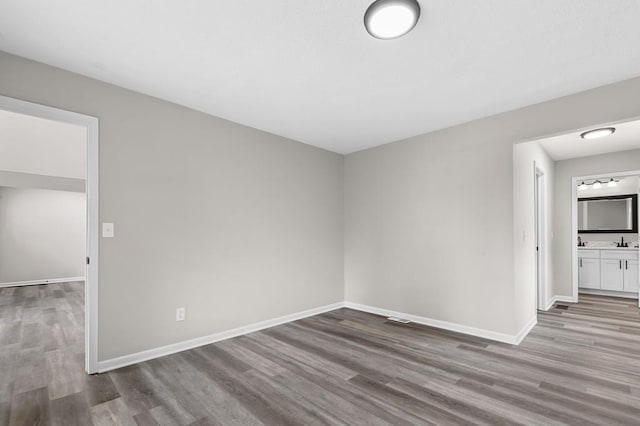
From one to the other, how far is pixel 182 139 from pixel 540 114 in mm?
3697

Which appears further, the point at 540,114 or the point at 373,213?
the point at 373,213

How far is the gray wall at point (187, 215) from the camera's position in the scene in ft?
8.87

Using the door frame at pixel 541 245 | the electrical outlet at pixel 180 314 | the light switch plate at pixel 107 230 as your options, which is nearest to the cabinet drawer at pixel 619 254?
the door frame at pixel 541 245

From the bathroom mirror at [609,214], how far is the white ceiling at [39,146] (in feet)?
32.5

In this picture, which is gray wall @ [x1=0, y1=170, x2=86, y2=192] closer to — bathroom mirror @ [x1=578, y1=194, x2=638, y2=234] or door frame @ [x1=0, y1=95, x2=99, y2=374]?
door frame @ [x1=0, y1=95, x2=99, y2=374]

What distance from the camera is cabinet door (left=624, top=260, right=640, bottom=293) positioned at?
5.31 meters

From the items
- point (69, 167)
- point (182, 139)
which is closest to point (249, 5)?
point (182, 139)

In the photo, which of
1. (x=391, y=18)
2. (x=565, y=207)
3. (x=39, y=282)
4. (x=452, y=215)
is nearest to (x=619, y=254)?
(x=565, y=207)

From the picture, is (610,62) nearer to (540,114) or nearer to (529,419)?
(540,114)

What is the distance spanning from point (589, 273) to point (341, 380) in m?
5.90

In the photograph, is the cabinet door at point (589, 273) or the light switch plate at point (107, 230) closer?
the light switch plate at point (107, 230)

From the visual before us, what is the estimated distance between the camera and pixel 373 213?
466 centimetres

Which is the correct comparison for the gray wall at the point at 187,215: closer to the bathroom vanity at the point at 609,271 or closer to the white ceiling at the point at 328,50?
the white ceiling at the point at 328,50

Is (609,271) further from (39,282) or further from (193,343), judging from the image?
(39,282)
